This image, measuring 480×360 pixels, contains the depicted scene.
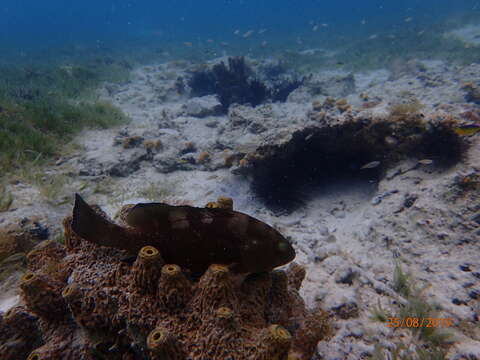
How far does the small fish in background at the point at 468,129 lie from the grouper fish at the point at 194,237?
14.3 ft

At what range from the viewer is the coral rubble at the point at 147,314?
1500mm

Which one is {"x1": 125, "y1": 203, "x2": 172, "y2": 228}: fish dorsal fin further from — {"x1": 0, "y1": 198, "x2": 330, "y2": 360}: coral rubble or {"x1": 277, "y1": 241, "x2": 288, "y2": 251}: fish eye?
{"x1": 277, "y1": 241, "x2": 288, "y2": 251}: fish eye

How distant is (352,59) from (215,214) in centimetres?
2390

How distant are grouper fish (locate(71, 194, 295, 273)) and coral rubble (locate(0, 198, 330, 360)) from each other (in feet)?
0.35

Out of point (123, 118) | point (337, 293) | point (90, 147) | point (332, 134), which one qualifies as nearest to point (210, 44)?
point (123, 118)

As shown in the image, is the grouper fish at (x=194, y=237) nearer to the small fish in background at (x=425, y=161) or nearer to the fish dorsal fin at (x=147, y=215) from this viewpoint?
the fish dorsal fin at (x=147, y=215)

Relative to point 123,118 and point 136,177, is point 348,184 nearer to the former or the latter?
point 136,177

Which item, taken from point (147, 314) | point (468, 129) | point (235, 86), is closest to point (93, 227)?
point (147, 314)

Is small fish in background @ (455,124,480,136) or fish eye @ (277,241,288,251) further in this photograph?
small fish in background @ (455,124,480,136)
